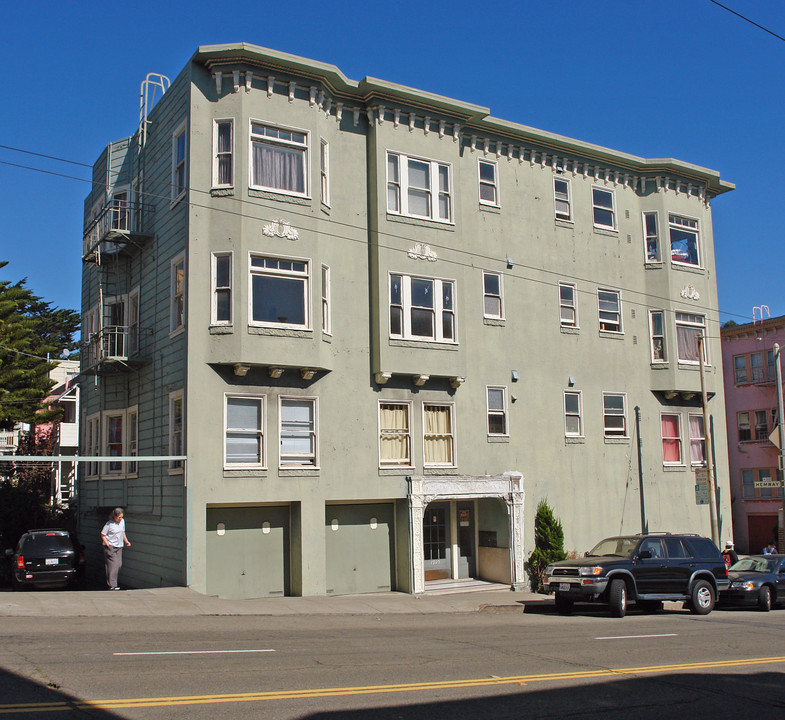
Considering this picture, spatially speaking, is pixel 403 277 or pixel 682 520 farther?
pixel 682 520

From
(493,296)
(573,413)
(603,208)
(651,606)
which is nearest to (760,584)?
(651,606)

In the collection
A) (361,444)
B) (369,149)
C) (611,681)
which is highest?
(369,149)

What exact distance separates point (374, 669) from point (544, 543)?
48.9ft

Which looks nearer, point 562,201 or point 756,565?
point 756,565

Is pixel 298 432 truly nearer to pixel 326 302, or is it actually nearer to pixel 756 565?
pixel 326 302

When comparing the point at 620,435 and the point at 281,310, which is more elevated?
the point at 281,310

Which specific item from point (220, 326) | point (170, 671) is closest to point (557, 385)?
point (220, 326)

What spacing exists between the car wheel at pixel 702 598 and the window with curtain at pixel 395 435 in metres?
7.98

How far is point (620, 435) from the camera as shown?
88.7ft

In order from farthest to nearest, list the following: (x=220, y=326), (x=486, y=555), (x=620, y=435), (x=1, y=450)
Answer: (x=1, y=450) < (x=620, y=435) < (x=486, y=555) < (x=220, y=326)

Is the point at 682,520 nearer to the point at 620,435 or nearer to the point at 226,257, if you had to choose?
the point at 620,435

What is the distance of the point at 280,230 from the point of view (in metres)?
20.6

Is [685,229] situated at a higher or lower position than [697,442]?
higher

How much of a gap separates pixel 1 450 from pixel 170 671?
39.9 m
